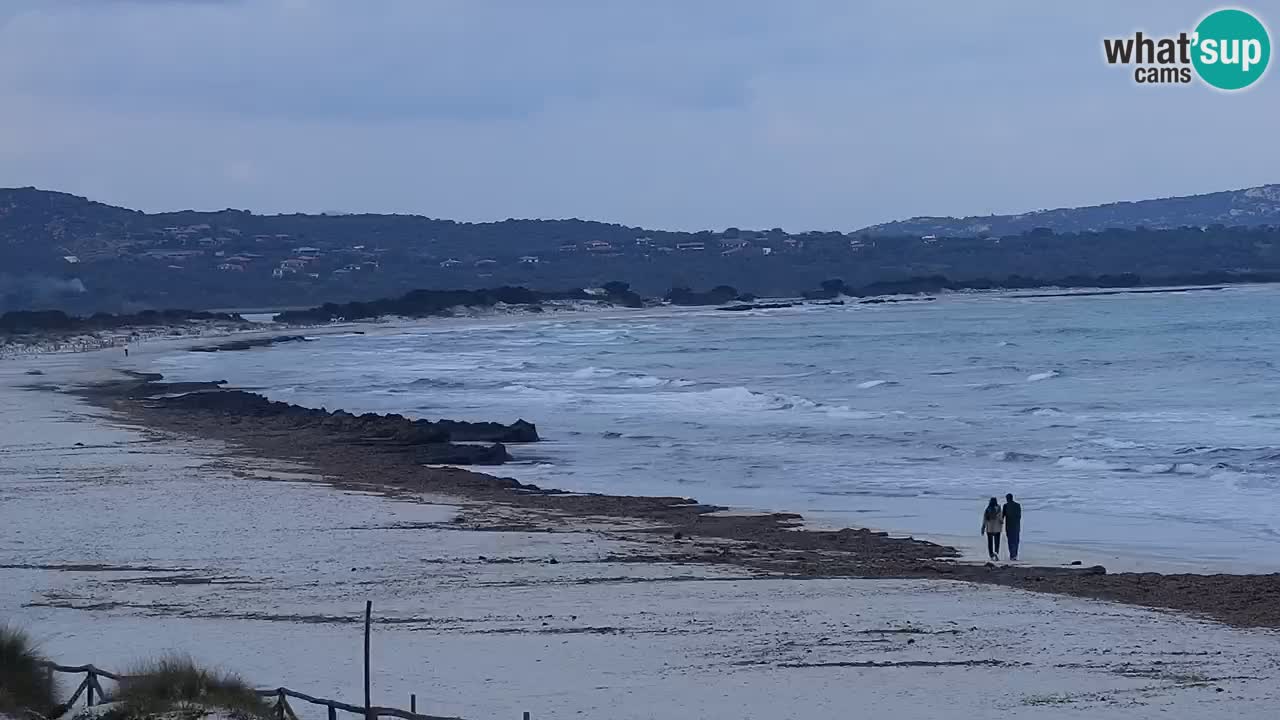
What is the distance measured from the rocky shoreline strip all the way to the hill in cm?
11237

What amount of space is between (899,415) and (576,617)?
22.9 m

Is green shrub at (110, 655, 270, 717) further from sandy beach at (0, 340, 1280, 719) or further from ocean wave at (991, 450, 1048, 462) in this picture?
ocean wave at (991, 450, 1048, 462)

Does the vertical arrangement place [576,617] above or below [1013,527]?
below

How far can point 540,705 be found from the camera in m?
10.6

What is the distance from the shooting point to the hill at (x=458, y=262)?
152 metres

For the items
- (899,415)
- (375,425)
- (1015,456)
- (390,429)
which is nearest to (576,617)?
(1015,456)

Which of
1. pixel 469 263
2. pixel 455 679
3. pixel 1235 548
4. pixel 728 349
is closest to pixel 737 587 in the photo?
pixel 455 679

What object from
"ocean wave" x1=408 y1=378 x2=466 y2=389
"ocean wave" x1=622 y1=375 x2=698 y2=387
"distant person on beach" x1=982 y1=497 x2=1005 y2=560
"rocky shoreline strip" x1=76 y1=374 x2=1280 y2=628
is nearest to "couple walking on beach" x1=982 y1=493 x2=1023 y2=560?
"distant person on beach" x1=982 y1=497 x2=1005 y2=560

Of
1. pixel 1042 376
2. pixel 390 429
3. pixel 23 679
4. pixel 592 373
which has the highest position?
pixel 592 373

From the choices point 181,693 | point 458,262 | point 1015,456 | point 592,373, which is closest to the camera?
point 181,693

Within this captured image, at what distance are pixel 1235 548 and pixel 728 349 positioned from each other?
162 feet

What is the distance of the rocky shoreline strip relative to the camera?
14.7 meters

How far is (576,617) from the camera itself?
13.3 meters

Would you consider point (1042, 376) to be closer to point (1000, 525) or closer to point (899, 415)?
point (899, 415)
